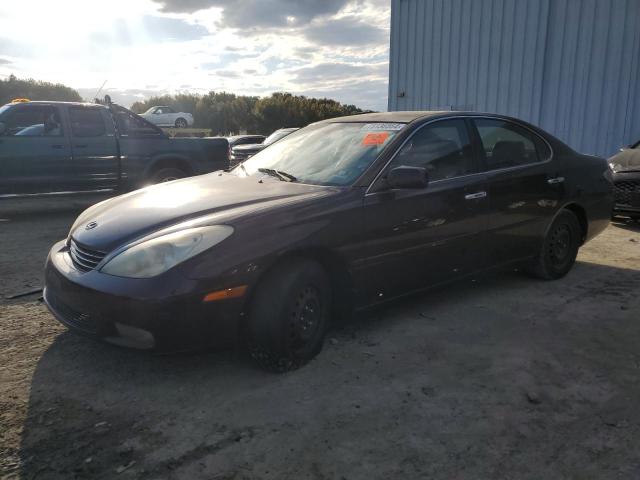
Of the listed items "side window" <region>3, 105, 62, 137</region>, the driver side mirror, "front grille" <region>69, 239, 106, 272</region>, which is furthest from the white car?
the driver side mirror

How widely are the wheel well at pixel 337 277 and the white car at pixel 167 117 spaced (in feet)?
108

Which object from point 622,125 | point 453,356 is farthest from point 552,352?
point 622,125

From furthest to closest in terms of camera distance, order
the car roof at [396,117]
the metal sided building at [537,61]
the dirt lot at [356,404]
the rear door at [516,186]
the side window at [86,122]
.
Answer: the metal sided building at [537,61], the side window at [86,122], the rear door at [516,186], the car roof at [396,117], the dirt lot at [356,404]

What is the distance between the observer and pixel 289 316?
292cm

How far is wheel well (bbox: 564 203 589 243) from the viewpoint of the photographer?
4.88 metres

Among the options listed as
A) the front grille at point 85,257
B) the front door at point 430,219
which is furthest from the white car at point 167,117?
the front grille at point 85,257

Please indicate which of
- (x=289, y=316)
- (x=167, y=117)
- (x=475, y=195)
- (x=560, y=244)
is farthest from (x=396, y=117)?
(x=167, y=117)

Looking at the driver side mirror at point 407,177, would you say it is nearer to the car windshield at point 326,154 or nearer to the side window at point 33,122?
the car windshield at point 326,154

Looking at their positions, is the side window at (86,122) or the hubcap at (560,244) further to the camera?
the side window at (86,122)

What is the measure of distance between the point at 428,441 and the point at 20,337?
270 centimetres

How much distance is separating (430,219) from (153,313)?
1962mm

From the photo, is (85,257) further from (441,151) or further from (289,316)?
(441,151)

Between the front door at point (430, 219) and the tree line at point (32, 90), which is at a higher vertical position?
the tree line at point (32, 90)

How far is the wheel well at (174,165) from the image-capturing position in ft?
28.1
